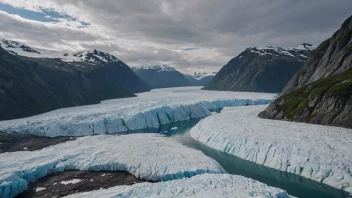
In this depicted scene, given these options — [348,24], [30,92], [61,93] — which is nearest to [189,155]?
[348,24]

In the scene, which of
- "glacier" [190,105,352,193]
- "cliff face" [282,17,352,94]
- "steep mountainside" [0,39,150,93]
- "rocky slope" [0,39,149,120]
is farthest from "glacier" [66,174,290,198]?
"steep mountainside" [0,39,150,93]

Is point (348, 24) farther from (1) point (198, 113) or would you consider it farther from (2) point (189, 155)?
(2) point (189, 155)

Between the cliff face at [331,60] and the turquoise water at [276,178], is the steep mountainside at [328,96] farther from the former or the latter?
the turquoise water at [276,178]

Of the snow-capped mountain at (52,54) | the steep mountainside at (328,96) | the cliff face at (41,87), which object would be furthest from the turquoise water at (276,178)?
the snow-capped mountain at (52,54)

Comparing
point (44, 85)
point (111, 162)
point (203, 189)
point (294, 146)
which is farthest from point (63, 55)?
point (203, 189)

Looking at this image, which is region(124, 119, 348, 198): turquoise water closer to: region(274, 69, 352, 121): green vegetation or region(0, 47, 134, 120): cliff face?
region(274, 69, 352, 121): green vegetation
